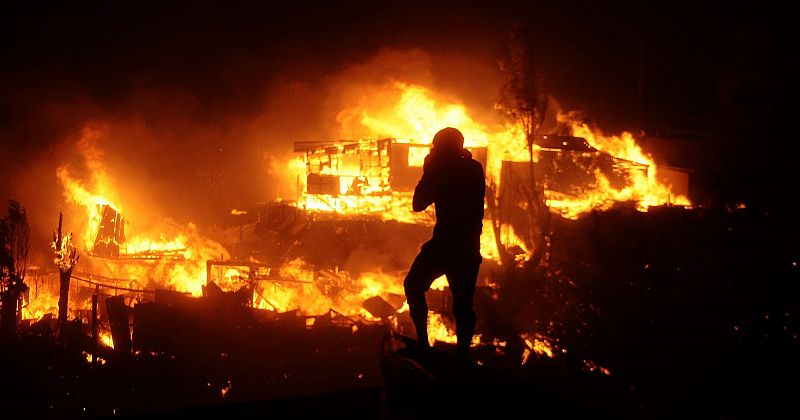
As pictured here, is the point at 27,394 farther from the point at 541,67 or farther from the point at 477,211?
the point at 541,67

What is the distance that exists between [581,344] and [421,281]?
925cm

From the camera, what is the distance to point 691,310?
1255 cm

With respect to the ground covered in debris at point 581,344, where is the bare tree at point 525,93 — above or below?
above

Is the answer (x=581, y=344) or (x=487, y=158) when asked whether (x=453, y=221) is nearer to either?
(x=581, y=344)

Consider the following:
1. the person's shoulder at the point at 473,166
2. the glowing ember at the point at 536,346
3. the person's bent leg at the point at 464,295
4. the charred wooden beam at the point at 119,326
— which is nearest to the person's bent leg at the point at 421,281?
the person's bent leg at the point at 464,295

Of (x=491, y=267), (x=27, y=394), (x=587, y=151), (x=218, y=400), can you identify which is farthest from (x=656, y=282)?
(x=27, y=394)

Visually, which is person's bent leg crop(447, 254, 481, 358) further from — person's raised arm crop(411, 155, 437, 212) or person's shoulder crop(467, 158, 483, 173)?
person's shoulder crop(467, 158, 483, 173)

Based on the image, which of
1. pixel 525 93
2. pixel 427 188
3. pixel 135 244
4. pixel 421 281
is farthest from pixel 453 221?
pixel 135 244

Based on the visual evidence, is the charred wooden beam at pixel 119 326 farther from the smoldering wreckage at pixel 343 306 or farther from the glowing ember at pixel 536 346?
the glowing ember at pixel 536 346

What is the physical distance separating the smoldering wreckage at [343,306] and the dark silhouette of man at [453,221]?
2.04 feet

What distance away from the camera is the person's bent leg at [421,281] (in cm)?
468

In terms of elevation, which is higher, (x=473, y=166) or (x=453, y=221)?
(x=473, y=166)

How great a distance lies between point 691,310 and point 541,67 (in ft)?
30.4

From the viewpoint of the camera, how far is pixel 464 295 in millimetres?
4684
